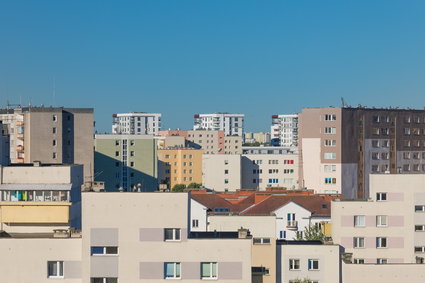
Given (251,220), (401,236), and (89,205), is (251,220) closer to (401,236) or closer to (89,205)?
(401,236)

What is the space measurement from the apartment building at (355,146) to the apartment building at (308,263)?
76.4m

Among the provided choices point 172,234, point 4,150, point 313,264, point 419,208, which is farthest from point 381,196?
point 4,150

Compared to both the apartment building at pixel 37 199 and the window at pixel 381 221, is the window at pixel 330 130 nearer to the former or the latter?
the window at pixel 381 221

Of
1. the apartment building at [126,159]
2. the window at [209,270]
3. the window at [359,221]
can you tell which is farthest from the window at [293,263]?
the apartment building at [126,159]

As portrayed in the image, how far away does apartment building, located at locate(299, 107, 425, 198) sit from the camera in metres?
114

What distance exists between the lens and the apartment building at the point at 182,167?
6722 inches

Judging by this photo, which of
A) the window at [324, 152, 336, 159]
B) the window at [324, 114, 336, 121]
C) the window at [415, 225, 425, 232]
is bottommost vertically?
the window at [415, 225, 425, 232]

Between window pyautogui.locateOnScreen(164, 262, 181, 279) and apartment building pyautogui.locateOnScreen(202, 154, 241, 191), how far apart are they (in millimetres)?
119651

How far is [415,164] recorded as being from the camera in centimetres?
12062

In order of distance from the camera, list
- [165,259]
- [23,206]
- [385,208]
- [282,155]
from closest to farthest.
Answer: [165,259] < [23,206] < [385,208] < [282,155]

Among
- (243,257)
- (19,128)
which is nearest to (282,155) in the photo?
(19,128)

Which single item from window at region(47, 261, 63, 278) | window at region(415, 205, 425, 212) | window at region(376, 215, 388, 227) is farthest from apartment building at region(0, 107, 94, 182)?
window at region(47, 261, 63, 278)

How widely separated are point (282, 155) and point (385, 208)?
10936cm

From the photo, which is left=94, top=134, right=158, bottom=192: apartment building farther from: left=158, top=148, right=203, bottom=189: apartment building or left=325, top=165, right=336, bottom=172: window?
left=325, top=165, right=336, bottom=172: window
